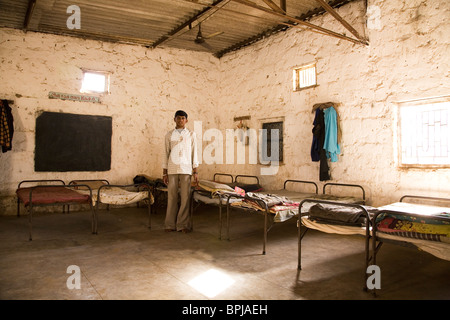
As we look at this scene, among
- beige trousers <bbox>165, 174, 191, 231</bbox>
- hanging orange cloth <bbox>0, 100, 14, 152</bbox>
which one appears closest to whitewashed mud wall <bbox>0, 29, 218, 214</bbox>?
hanging orange cloth <bbox>0, 100, 14, 152</bbox>

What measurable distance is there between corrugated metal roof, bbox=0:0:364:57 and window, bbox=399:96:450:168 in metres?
1.66

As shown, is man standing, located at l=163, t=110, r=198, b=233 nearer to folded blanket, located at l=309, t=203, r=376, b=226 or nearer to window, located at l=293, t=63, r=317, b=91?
folded blanket, located at l=309, t=203, r=376, b=226

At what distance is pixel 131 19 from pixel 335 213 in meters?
6.08

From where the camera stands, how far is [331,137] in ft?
20.8

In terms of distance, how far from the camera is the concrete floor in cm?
322

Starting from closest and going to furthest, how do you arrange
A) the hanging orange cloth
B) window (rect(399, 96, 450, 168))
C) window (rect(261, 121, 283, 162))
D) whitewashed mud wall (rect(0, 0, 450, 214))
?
window (rect(399, 96, 450, 168))
whitewashed mud wall (rect(0, 0, 450, 214))
the hanging orange cloth
window (rect(261, 121, 283, 162))

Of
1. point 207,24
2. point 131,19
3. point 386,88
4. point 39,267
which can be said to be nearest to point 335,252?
point 386,88

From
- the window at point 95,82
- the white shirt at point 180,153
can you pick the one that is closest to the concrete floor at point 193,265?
the white shirt at point 180,153

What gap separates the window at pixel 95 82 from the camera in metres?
8.07

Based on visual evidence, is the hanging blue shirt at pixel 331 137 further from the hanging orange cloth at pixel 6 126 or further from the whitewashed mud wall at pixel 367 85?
the hanging orange cloth at pixel 6 126

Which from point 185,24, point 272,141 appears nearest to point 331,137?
point 272,141

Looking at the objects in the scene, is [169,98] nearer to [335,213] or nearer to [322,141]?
[322,141]

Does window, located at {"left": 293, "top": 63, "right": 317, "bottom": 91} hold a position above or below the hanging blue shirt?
above

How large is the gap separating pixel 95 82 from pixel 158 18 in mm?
2435
